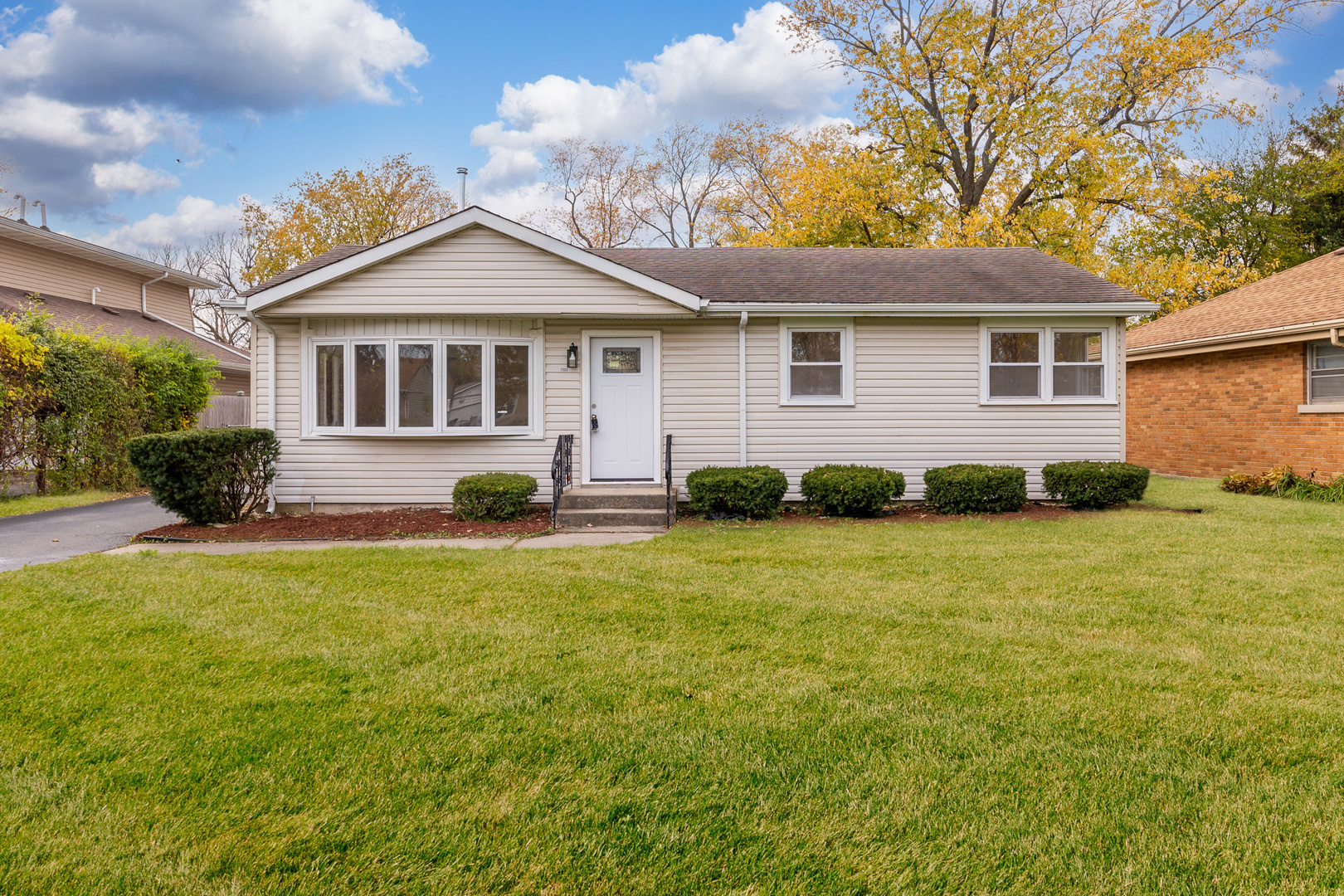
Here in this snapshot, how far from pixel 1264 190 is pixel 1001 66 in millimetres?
13235

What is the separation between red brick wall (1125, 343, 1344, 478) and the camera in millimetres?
12406

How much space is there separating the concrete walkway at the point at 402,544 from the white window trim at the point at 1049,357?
571 centimetres

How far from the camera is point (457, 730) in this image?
122 inches

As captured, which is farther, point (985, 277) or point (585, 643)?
point (985, 277)

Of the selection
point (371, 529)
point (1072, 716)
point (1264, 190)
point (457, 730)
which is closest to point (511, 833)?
point (457, 730)

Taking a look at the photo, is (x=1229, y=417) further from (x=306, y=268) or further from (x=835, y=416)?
(x=306, y=268)

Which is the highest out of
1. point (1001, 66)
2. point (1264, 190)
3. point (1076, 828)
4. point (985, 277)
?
point (1001, 66)

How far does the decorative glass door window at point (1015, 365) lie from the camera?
10758 millimetres

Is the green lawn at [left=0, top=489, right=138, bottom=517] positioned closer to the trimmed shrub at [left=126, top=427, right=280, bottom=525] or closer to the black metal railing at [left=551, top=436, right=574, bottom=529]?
A: the trimmed shrub at [left=126, top=427, right=280, bottom=525]

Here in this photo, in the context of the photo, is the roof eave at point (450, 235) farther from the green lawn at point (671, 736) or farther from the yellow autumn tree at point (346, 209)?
the yellow autumn tree at point (346, 209)

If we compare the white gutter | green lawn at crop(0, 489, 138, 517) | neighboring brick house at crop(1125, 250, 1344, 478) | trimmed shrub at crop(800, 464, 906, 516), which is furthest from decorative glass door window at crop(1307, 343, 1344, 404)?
green lawn at crop(0, 489, 138, 517)

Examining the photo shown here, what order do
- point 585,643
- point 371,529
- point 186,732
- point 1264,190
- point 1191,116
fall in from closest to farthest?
point 186,732 < point 585,643 < point 371,529 < point 1191,116 < point 1264,190

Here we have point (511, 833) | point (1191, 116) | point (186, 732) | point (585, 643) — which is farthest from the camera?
point (1191, 116)

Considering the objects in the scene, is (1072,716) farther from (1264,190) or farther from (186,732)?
(1264,190)
